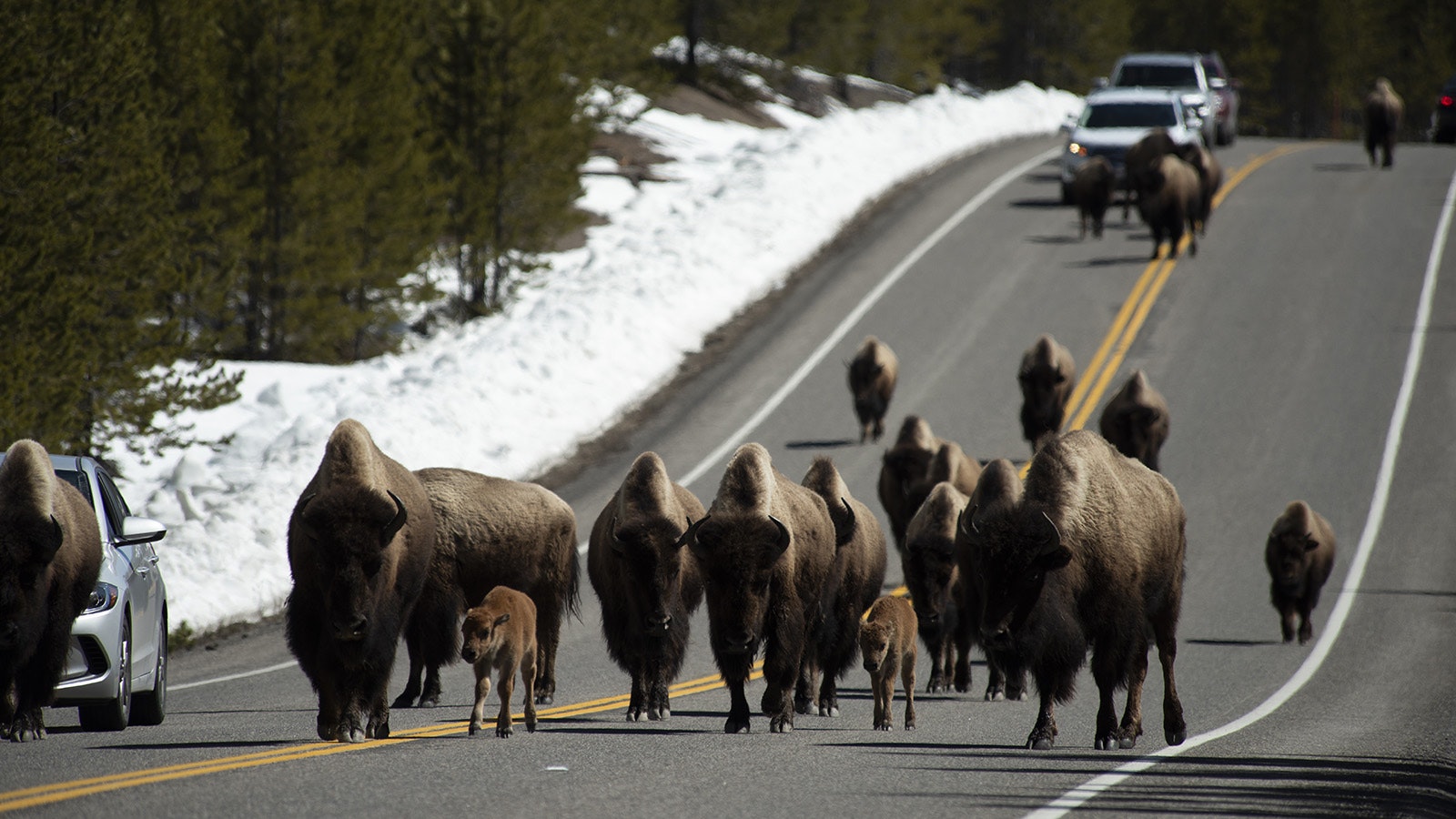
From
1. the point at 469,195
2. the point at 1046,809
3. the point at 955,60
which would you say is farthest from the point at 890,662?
the point at 955,60

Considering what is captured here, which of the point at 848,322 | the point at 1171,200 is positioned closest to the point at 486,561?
the point at 848,322

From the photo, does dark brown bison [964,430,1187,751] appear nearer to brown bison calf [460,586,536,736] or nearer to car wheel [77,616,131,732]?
brown bison calf [460,586,536,736]

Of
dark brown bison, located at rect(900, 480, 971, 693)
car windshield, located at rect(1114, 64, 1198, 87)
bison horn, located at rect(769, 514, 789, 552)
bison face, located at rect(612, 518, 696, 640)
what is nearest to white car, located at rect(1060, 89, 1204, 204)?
car windshield, located at rect(1114, 64, 1198, 87)

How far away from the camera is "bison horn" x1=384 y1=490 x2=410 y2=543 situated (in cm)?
979

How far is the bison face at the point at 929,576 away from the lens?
13.6 meters

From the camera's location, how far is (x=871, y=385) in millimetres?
25078

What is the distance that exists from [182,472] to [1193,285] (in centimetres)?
2020

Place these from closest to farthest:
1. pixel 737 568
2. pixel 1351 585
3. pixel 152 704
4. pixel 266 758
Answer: pixel 266 758, pixel 737 568, pixel 152 704, pixel 1351 585

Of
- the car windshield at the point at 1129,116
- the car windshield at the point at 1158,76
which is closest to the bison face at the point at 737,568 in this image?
the car windshield at the point at 1129,116

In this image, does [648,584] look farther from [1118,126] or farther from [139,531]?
[1118,126]

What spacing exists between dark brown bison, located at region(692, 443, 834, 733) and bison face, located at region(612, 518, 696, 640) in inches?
13.9

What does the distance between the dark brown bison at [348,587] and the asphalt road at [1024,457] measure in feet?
1.14

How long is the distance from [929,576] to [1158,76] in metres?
36.7

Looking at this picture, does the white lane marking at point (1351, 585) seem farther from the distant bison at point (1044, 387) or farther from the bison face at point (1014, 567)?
the distant bison at point (1044, 387)
